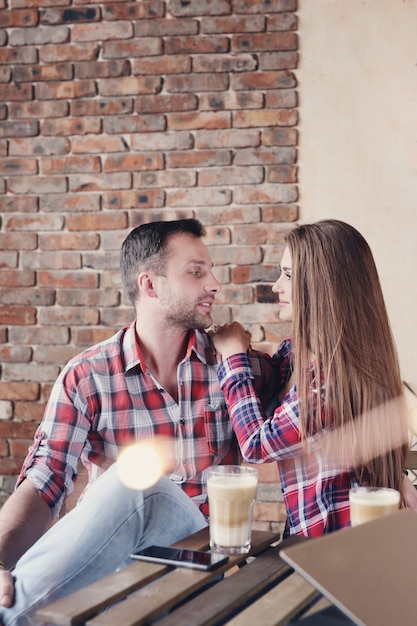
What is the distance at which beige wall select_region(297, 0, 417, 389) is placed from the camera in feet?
8.81

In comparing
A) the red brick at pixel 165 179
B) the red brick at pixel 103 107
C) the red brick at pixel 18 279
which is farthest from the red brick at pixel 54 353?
the red brick at pixel 103 107

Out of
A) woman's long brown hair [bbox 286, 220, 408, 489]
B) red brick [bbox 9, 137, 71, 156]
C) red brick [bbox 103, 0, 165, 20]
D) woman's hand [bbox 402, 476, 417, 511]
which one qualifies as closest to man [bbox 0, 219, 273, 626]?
woman's long brown hair [bbox 286, 220, 408, 489]

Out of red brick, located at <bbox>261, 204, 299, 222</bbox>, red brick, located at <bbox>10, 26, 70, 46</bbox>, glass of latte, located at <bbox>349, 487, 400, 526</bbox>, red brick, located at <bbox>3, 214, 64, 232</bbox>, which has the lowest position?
glass of latte, located at <bbox>349, 487, 400, 526</bbox>

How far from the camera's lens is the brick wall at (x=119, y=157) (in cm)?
273

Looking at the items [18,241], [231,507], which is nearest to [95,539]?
→ [231,507]

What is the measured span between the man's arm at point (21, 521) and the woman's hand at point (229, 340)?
0.53m

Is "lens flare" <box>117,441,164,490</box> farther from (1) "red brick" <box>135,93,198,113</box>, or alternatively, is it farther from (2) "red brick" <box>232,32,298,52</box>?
(2) "red brick" <box>232,32,298,52</box>

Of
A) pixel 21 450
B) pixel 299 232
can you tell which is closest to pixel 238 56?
pixel 299 232

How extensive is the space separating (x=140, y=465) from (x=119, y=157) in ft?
5.02

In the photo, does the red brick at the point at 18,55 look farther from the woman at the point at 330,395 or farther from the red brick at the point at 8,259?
the woman at the point at 330,395

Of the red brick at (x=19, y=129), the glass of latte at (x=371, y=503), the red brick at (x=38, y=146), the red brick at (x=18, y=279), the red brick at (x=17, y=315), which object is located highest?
the red brick at (x=19, y=129)

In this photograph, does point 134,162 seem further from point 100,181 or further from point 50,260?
point 50,260

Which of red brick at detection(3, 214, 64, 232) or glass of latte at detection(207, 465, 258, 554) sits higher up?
red brick at detection(3, 214, 64, 232)

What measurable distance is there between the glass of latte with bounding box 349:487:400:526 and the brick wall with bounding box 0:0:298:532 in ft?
5.13
